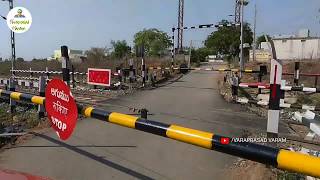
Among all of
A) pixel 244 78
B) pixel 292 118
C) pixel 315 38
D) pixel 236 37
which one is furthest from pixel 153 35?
pixel 292 118

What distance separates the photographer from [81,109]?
5.48 metres

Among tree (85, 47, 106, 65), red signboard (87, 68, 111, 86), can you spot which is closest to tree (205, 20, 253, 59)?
tree (85, 47, 106, 65)

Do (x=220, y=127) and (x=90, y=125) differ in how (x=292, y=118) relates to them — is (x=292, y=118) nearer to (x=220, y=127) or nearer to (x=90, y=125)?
(x=220, y=127)

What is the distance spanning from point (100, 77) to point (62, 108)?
44.5 ft

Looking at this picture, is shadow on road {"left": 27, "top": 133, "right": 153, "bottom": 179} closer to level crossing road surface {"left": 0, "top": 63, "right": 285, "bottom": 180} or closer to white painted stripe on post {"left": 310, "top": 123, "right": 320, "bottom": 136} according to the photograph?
level crossing road surface {"left": 0, "top": 63, "right": 285, "bottom": 180}

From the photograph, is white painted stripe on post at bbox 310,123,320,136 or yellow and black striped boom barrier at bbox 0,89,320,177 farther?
white painted stripe on post at bbox 310,123,320,136

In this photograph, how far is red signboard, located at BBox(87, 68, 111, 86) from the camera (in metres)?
18.4

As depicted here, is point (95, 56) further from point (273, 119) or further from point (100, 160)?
point (273, 119)

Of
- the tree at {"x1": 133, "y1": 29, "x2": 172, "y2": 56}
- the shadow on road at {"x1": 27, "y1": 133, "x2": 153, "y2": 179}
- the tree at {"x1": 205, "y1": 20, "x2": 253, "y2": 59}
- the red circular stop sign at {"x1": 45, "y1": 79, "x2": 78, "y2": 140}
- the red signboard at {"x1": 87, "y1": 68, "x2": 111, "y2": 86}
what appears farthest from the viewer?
the tree at {"x1": 133, "y1": 29, "x2": 172, "y2": 56}

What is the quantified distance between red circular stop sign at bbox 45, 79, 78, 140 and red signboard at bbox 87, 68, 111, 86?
41.6 feet

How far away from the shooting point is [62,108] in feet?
17.5

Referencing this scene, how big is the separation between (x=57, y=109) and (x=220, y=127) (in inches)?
184

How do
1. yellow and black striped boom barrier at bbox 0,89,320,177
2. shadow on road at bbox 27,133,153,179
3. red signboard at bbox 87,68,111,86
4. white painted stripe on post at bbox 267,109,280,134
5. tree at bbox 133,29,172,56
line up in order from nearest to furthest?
yellow and black striped boom barrier at bbox 0,89,320,177 < white painted stripe on post at bbox 267,109,280,134 < shadow on road at bbox 27,133,153,179 < red signboard at bbox 87,68,111,86 < tree at bbox 133,29,172,56

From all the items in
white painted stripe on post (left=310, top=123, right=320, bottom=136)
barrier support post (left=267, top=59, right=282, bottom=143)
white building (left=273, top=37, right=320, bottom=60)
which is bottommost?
white painted stripe on post (left=310, top=123, right=320, bottom=136)
